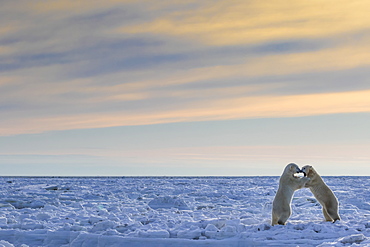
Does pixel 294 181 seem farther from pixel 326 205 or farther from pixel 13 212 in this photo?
pixel 13 212

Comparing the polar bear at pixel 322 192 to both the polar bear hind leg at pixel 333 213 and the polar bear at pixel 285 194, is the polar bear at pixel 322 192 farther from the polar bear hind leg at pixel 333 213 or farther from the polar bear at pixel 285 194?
the polar bear at pixel 285 194

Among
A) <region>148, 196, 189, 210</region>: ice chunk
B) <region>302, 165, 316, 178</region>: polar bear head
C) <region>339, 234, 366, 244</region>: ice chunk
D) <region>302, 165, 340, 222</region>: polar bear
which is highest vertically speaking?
<region>302, 165, 316, 178</region>: polar bear head

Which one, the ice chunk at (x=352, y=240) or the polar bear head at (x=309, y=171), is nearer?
the ice chunk at (x=352, y=240)

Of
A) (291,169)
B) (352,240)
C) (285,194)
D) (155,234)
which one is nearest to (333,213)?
(285,194)

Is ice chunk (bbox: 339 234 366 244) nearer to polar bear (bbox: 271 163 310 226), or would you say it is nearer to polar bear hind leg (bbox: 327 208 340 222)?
polar bear (bbox: 271 163 310 226)

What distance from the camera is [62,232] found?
861cm

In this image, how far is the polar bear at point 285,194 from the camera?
859cm

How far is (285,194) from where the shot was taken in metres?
8.71

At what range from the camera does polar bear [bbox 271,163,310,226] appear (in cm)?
859

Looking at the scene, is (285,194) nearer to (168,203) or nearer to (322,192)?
(322,192)

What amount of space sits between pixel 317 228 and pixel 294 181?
99 cm

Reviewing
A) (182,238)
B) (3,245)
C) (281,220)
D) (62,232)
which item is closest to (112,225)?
(62,232)

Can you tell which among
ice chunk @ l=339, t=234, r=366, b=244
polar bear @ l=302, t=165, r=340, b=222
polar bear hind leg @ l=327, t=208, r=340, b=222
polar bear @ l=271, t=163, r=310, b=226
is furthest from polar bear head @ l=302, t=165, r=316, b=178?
ice chunk @ l=339, t=234, r=366, b=244

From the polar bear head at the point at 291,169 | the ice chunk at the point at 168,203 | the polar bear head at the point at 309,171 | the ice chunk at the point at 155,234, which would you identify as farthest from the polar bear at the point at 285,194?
the ice chunk at the point at 168,203
